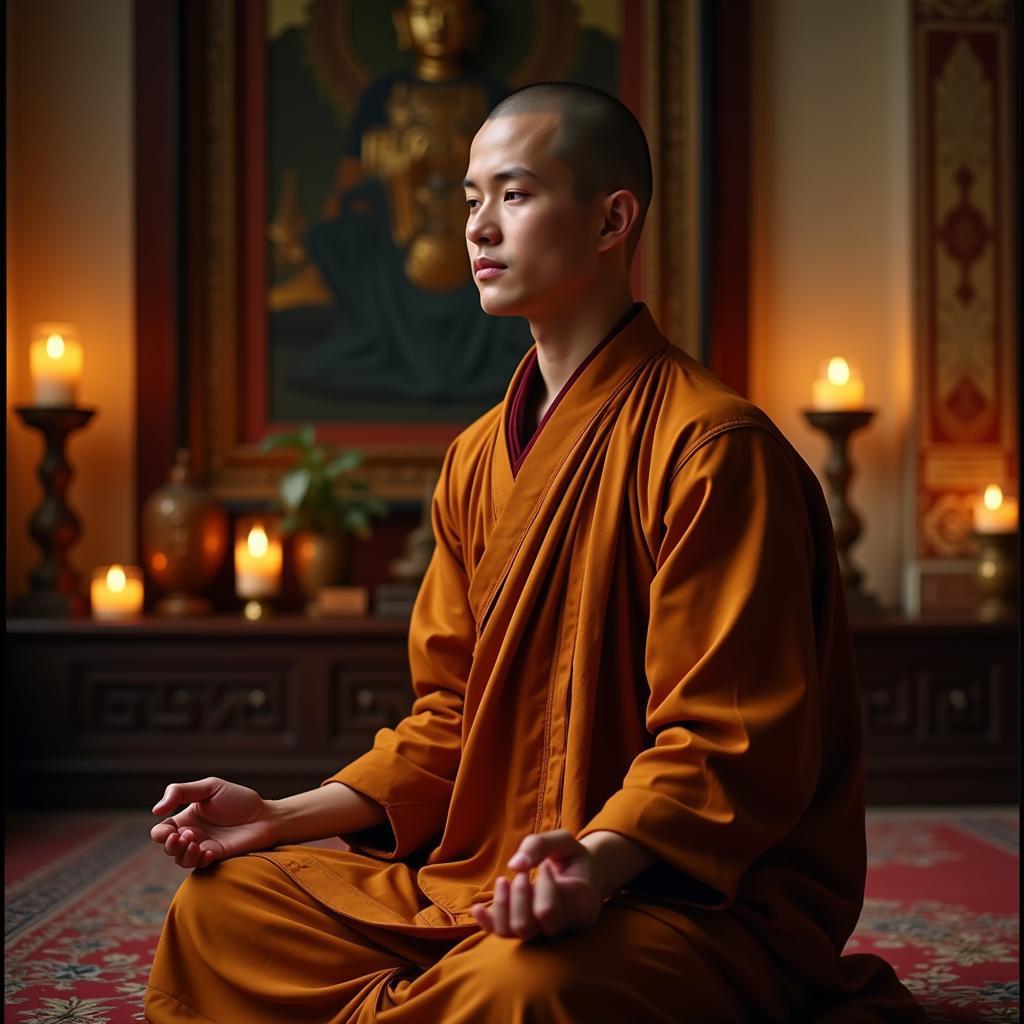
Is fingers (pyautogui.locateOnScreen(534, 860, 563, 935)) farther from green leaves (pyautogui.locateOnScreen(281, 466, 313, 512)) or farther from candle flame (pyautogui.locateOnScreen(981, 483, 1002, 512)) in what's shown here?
candle flame (pyautogui.locateOnScreen(981, 483, 1002, 512))

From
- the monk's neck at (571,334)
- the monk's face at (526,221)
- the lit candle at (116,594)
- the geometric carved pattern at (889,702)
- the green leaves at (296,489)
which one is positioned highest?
the monk's face at (526,221)

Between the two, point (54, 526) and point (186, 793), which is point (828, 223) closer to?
point (54, 526)

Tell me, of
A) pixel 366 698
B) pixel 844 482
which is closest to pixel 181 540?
pixel 366 698

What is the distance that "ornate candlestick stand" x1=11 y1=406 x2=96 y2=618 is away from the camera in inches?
153

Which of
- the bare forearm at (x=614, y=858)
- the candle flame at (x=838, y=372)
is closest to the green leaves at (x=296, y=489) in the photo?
the candle flame at (x=838, y=372)

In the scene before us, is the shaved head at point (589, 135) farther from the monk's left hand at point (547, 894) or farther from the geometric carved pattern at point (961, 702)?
the geometric carved pattern at point (961, 702)

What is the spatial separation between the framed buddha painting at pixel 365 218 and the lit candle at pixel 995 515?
987mm

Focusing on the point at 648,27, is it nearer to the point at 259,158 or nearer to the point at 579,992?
the point at 259,158

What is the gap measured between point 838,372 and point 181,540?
1.98m

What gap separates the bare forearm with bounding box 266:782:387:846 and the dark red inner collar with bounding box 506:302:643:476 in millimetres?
457

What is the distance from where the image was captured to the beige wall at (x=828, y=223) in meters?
4.27

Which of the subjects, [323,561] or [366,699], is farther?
[323,561]

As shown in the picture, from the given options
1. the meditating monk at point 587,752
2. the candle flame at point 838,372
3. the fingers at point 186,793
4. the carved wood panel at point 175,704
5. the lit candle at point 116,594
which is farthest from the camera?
the candle flame at point 838,372

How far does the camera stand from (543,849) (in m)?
1.26
